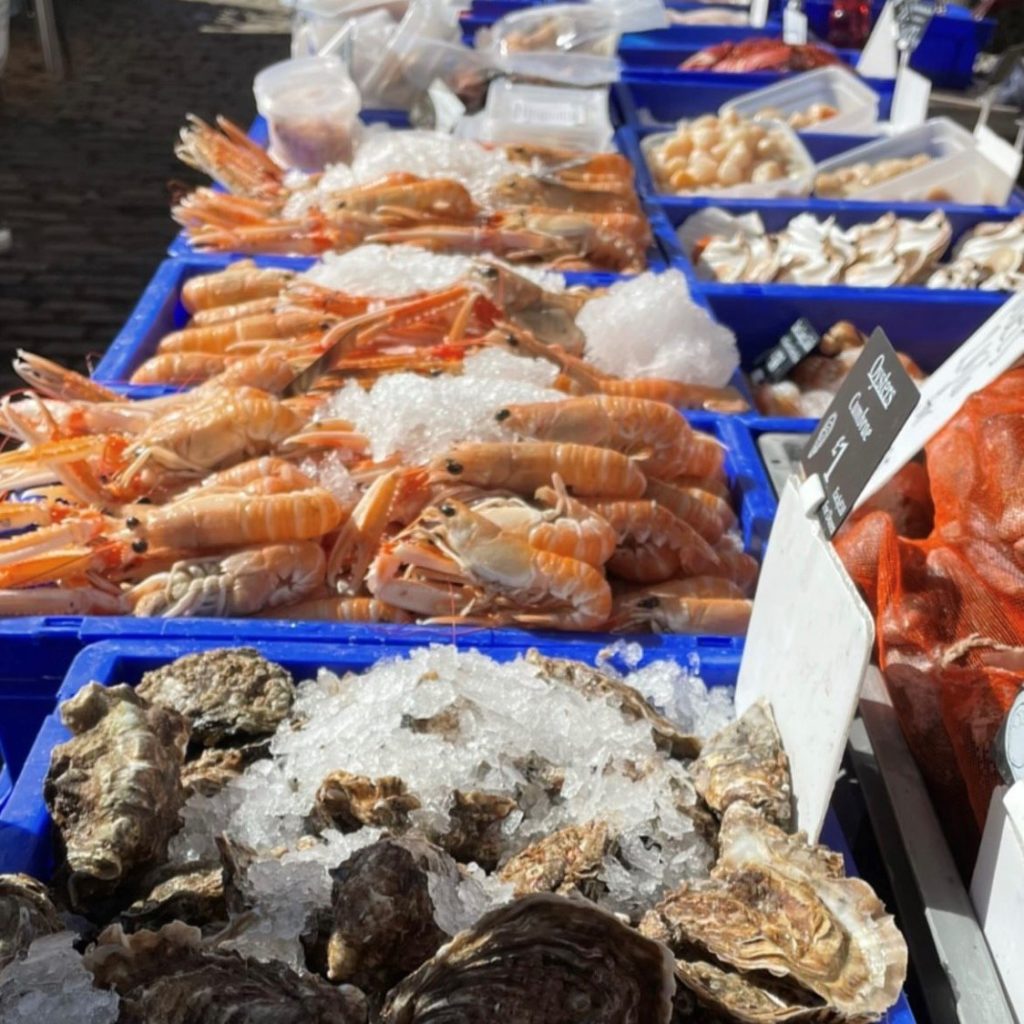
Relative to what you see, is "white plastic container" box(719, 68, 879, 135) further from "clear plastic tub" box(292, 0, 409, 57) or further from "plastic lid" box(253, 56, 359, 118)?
"plastic lid" box(253, 56, 359, 118)

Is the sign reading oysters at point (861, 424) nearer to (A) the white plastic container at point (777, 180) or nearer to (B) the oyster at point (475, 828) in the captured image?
(B) the oyster at point (475, 828)

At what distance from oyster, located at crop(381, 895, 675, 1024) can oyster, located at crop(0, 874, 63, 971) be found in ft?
1.47

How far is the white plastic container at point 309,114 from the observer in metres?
4.55

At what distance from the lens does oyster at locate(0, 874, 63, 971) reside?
1262mm

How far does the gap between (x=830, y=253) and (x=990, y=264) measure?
64cm

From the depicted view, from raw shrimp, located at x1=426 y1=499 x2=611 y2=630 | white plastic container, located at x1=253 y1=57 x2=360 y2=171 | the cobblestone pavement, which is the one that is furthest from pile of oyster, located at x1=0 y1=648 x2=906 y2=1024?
the cobblestone pavement

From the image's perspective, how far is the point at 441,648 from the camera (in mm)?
2002

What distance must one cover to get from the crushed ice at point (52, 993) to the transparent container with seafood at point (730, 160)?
4.45 metres

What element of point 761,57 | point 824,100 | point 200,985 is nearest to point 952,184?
point 824,100

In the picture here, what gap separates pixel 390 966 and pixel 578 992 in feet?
0.85

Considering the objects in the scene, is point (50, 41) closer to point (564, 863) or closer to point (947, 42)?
point (947, 42)

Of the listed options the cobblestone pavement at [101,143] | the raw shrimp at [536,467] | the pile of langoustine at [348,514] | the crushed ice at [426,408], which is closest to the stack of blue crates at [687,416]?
the pile of langoustine at [348,514]

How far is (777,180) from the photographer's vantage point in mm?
5078

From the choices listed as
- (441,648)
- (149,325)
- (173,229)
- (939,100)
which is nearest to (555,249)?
(149,325)
